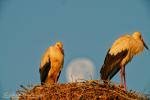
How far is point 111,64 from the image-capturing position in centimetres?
908

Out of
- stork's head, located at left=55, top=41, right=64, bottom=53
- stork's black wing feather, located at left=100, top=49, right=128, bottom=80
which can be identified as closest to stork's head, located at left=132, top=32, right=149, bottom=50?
stork's black wing feather, located at left=100, top=49, right=128, bottom=80

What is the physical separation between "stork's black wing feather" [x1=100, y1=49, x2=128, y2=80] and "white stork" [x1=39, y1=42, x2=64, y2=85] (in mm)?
830

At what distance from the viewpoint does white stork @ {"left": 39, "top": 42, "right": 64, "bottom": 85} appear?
9.50 meters

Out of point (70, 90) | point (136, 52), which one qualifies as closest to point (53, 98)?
point (70, 90)

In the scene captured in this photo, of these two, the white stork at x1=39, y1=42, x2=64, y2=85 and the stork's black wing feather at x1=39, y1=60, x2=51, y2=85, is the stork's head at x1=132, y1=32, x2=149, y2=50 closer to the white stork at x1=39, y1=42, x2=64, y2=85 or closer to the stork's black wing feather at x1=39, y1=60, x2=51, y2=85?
the white stork at x1=39, y1=42, x2=64, y2=85

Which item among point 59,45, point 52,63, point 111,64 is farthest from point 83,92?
point 59,45

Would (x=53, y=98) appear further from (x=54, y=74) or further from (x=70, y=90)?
(x=54, y=74)

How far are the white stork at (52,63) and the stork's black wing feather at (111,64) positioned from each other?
2.72 ft

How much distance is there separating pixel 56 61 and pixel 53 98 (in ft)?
7.76

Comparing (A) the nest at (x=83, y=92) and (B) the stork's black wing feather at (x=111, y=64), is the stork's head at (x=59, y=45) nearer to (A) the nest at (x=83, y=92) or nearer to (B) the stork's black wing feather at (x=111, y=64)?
(B) the stork's black wing feather at (x=111, y=64)

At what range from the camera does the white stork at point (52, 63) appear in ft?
31.2

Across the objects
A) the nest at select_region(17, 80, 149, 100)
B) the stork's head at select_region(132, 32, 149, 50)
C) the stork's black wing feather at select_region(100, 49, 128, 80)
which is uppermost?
the stork's head at select_region(132, 32, 149, 50)

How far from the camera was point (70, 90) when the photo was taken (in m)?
7.16

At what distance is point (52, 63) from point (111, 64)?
1.07m
